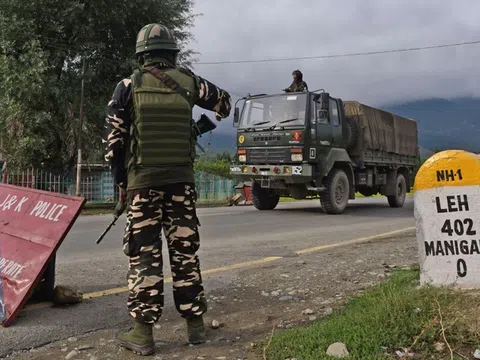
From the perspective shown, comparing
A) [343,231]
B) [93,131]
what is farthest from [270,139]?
[93,131]

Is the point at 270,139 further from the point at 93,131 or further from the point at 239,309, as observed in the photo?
the point at 93,131

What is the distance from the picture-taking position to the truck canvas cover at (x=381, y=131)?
1269 centimetres

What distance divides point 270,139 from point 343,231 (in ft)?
11.3

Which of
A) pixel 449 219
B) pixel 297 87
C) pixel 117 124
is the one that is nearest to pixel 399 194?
pixel 297 87

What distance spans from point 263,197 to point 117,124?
10.1 metres

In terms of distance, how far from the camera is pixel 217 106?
10.7 ft

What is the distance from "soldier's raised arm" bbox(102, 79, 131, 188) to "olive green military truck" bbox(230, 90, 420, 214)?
794cm

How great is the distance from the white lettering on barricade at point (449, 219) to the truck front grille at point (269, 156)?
7234 mm

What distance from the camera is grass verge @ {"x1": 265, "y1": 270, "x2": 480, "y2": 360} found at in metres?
2.50

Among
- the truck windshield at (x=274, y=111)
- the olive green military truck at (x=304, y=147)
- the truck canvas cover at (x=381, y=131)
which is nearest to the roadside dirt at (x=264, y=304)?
the olive green military truck at (x=304, y=147)

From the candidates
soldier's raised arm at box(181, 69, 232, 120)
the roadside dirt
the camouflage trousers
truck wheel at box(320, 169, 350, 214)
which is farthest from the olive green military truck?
the camouflage trousers

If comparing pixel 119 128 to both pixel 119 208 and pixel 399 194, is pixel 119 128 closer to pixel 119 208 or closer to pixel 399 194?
pixel 119 208

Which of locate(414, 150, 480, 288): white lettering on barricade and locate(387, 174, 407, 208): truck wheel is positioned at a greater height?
locate(387, 174, 407, 208): truck wheel

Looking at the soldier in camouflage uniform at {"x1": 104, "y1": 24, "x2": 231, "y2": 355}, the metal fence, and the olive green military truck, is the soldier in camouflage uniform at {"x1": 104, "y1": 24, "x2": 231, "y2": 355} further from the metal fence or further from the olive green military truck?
the metal fence
